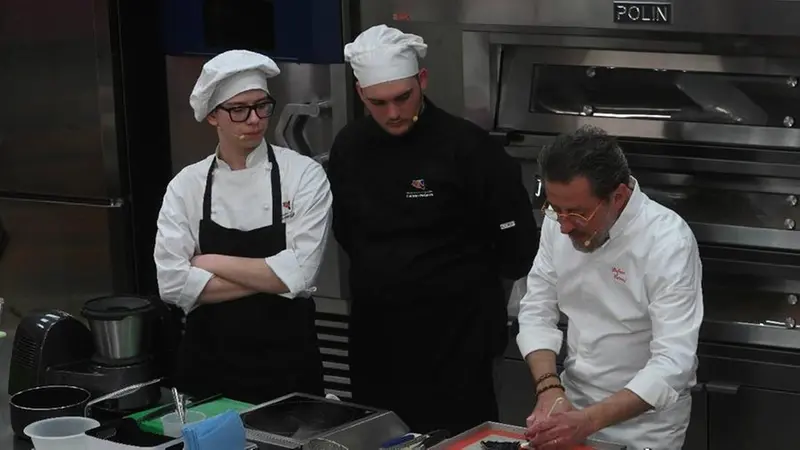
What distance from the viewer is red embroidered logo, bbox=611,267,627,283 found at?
2.75 metres

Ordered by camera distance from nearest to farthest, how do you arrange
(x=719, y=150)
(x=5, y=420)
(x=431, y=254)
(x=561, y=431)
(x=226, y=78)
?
(x=561, y=431) < (x=5, y=420) < (x=226, y=78) < (x=431, y=254) < (x=719, y=150)

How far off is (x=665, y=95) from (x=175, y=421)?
1.72 metres

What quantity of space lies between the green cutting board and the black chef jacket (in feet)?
2.20

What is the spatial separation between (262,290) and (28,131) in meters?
1.90

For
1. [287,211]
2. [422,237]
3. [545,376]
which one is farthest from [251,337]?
[545,376]

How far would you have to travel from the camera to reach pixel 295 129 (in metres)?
4.23

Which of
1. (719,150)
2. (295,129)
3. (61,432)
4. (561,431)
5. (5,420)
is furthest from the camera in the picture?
(295,129)

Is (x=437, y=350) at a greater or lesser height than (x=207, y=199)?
lesser

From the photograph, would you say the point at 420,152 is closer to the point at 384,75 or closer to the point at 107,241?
the point at 384,75

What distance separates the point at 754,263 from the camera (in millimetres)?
3594

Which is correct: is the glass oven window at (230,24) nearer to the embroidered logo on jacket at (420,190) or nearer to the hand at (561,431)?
the embroidered logo on jacket at (420,190)

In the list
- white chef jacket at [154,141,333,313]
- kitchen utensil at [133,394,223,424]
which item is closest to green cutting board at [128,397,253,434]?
kitchen utensil at [133,394,223,424]

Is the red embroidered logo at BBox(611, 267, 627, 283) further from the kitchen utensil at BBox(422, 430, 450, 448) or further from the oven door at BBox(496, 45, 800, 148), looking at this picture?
the oven door at BBox(496, 45, 800, 148)

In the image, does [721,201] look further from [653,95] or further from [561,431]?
[561,431]
